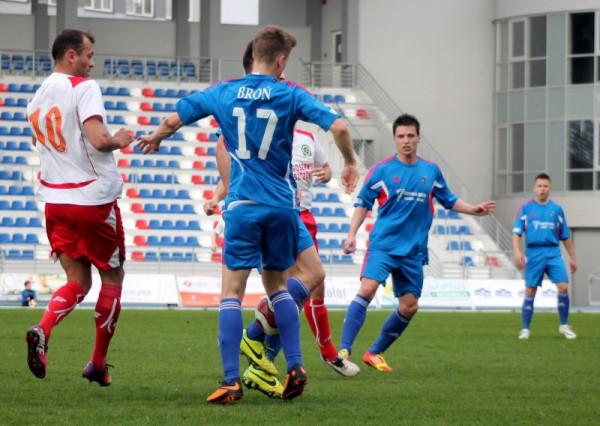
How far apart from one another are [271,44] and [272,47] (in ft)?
0.06

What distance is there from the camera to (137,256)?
3052 centimetres

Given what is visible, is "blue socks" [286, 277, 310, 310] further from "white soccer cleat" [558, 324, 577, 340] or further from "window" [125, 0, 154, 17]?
"window" [125, 0, 154, 17]

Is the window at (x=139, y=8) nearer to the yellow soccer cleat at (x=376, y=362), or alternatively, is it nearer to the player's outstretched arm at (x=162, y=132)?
the yellow soccer cleat at (x=376, y=362)

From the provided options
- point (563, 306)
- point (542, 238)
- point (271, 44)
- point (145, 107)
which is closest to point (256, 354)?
point (271, 44)

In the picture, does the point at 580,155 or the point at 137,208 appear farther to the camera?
the point at 580,155

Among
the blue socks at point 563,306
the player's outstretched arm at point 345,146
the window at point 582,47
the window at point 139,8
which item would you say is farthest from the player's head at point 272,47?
the window at point 139,8

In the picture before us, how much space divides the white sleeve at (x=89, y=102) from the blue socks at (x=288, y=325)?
5.17 feet

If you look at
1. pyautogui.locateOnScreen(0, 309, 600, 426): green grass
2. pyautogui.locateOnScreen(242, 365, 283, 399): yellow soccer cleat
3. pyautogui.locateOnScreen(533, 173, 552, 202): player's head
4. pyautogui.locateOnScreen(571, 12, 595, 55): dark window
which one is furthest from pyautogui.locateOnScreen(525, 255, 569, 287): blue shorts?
pyautogui.locateOnScreen(571, 12, 595, 55): dark window

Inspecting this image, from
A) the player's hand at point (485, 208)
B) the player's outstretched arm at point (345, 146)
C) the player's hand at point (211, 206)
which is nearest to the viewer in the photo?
the player's outstretched arm at point (345, 146)

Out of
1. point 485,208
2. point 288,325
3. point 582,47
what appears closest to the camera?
point 288,325

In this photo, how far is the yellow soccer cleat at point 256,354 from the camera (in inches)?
318

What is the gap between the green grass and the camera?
7055 millimetres

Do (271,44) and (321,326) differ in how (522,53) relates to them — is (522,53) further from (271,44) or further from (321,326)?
(271,44)

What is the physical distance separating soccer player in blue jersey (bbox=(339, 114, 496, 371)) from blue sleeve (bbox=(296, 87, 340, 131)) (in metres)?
3.56
